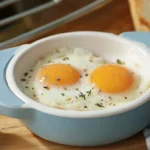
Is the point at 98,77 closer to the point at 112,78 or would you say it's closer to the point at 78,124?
the point at 112,78

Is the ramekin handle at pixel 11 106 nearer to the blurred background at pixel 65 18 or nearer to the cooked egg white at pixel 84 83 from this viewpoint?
Answer: the cooked egg white at pixel 84 83

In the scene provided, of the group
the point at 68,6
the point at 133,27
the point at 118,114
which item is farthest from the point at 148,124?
the point at 68,6

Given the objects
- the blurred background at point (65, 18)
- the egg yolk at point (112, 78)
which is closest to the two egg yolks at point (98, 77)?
the egg yolk at point (112, 78)

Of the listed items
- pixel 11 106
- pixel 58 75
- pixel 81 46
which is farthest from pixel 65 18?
pixel 11 106

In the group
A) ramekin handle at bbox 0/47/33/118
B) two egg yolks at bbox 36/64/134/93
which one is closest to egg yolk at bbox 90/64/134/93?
two egg yolks at bbox 36/64/134/93

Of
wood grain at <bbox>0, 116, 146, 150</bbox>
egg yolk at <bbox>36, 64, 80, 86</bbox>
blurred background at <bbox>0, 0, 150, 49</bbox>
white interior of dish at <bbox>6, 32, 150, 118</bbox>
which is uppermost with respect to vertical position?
blurred background at <bbox>0, 0, 150, 49</bbox>

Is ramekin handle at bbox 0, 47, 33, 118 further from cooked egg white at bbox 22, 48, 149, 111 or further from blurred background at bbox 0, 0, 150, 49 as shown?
blurred background at bbox 0, 0, 150, 49

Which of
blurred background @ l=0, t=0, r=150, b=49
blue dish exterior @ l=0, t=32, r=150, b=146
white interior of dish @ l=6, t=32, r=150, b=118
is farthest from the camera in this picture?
blurred background @ l=0, t=0, r=150, b=49
